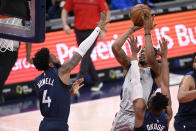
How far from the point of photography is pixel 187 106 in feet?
18.8

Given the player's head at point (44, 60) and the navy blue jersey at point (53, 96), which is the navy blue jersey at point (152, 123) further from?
the player's head at point (44, 60)

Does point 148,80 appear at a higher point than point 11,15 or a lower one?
lower

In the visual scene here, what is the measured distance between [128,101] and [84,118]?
3.16 m

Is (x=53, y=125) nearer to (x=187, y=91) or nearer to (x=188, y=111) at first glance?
(x=187, y=91)

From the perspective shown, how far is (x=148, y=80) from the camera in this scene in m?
5.18

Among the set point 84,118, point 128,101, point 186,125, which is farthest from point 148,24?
point 84,118

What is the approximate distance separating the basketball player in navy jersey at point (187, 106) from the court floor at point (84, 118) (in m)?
1.69

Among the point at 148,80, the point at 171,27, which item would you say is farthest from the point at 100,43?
the point at 148,80

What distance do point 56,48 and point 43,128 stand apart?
5.19 meters

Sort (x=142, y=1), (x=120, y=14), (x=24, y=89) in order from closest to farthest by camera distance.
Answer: (x=24, y=89)
(x=120, y=14)
(x=142, y=1)

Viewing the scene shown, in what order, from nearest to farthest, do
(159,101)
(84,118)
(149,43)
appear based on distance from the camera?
(159,101)
(149,43)
(84,118)

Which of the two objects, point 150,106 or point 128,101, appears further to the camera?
point 128,101

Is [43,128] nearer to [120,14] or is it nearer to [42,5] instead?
[42,5]

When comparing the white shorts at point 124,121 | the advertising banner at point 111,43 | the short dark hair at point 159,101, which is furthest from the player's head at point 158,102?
the advertising banner at point 111,43
